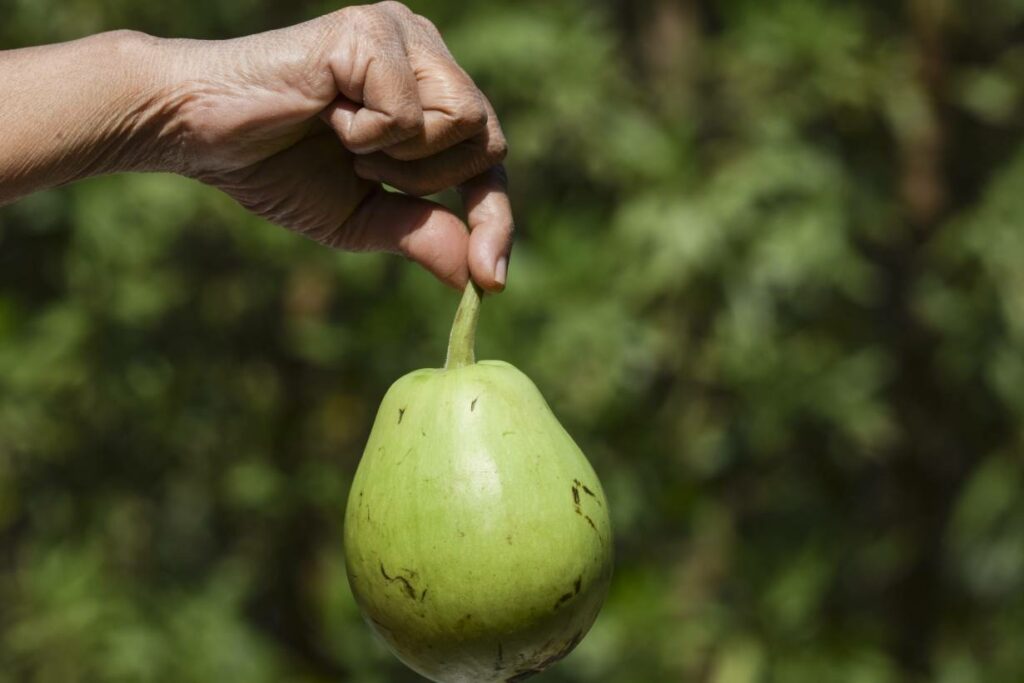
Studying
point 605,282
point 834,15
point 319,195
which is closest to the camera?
point 319,195

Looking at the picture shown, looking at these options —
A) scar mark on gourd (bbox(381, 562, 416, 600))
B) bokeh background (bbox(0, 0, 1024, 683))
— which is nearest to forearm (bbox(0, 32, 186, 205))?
scar mark on gourd (bbox(381, 562, 416, 600))

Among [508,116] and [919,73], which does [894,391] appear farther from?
[508,116]

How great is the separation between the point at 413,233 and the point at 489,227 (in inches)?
4.6

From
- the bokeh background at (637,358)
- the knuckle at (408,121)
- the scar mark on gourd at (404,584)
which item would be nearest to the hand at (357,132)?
the knuckle at (408,121)

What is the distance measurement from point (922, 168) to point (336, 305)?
1.90 metres

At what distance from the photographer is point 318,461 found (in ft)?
14.8

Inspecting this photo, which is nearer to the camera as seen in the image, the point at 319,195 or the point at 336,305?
the point at 319,195

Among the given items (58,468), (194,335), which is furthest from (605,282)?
(58,468)

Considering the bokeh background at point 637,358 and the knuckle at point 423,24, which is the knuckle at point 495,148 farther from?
the bokeh background at point 637,358

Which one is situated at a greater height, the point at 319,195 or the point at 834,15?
the point at 319,195

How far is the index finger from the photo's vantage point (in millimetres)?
1661

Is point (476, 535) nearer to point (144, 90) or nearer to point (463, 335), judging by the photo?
point (463, 335)

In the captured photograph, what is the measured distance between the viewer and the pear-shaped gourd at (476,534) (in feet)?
4.75

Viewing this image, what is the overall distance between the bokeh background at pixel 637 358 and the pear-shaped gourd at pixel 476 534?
2.42 metres
